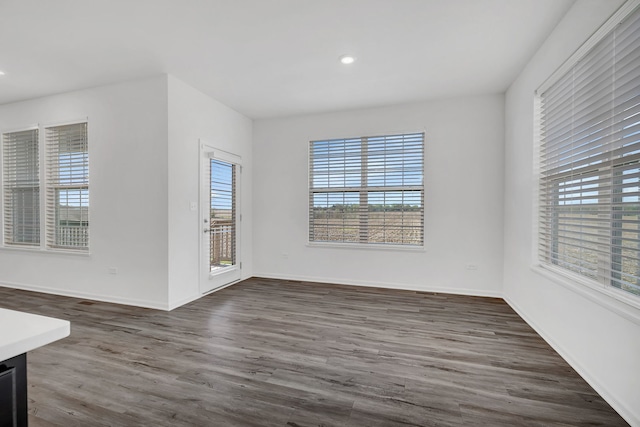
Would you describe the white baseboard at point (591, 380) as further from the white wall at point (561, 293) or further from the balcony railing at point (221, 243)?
the balcony railing at point (221, 243)

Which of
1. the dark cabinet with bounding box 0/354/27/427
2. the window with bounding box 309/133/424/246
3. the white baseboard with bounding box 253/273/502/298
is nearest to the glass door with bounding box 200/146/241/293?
the white baseboard with bounding box 253/273/502/298

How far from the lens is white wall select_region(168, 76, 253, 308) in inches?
147

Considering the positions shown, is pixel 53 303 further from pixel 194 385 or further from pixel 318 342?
pixel 318 342

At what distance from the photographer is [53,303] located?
12.7 ft

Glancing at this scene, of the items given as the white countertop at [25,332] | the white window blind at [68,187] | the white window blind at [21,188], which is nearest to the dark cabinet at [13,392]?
the white countertop at [25,332]

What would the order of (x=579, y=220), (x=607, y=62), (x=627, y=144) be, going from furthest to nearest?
(x=579, y=220) < (x=607, y=62) < (x=627, y=144)

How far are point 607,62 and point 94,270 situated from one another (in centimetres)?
556

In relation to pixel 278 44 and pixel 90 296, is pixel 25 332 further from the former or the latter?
pixel 90 296

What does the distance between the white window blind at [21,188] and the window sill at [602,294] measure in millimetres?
6443

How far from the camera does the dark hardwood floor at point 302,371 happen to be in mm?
1821

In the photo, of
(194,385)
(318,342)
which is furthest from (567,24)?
(194,385)

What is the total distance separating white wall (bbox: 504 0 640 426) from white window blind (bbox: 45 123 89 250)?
5377 millimetres

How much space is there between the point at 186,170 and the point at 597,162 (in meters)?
4.08

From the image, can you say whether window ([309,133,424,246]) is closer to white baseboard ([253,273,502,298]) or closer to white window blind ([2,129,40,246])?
white baseboard ([253,273,502,298])
